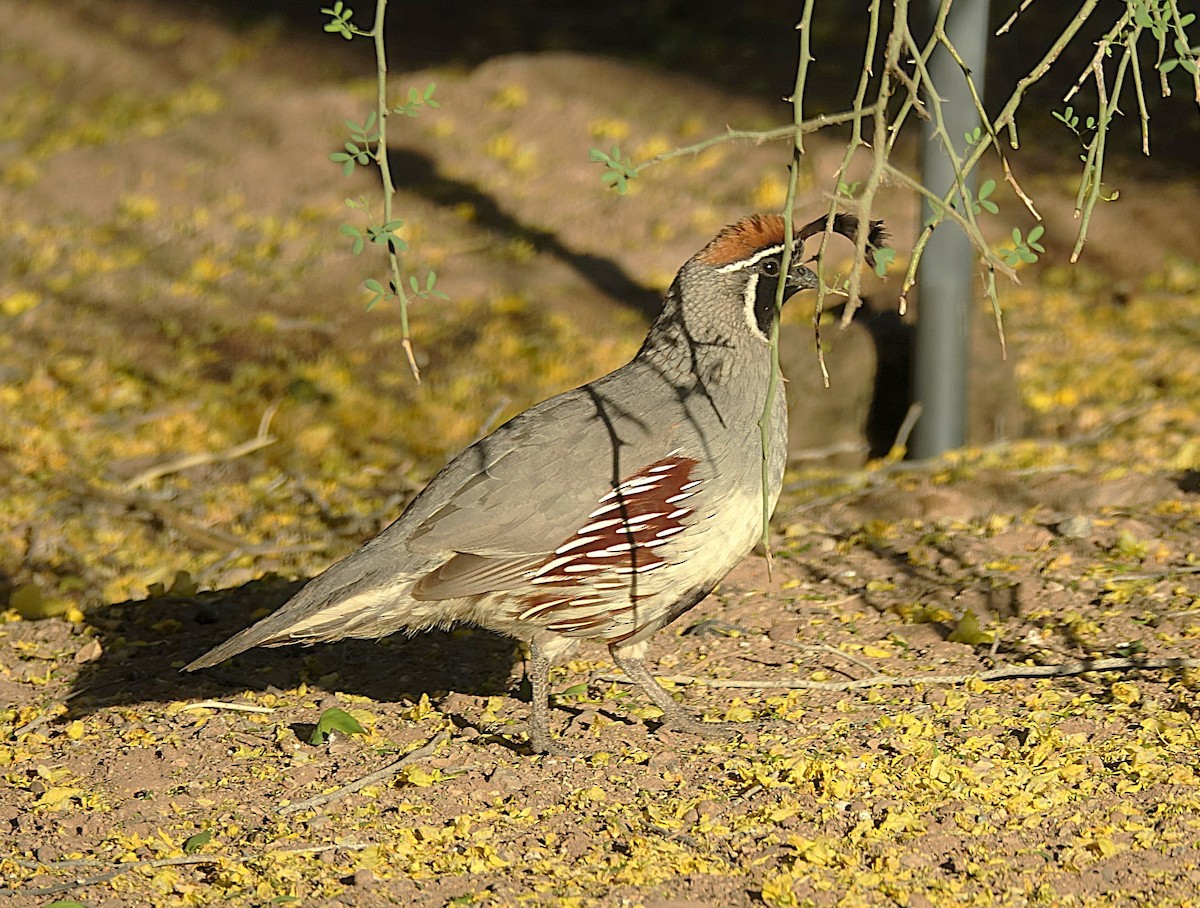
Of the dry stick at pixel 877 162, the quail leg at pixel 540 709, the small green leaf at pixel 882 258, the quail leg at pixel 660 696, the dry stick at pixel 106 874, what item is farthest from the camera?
the quail leg at pixel 660 696

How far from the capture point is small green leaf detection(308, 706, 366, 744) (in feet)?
15.8

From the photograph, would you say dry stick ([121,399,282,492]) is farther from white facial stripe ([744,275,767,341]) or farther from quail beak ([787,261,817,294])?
quail beak ([787,261,817,294])

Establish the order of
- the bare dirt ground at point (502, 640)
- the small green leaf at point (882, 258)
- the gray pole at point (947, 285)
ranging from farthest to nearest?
the gray pole at point (947, 285) → the bare dirt ground at point (502, 640) → the small green leaf at point (882, 258)

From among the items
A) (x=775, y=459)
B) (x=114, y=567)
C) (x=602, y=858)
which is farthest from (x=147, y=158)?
(x=602, y=858)

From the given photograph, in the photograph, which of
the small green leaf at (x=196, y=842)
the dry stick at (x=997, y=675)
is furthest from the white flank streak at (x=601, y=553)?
the small green leaf at (x=196, y=842)

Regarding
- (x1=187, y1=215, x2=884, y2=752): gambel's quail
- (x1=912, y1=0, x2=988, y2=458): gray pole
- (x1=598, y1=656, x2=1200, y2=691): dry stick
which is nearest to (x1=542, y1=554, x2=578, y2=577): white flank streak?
(x1=187, y1=215, x2=884, y2=752): gambel's quail

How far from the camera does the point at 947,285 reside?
757 cm

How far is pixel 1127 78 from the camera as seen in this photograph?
12.9 metres

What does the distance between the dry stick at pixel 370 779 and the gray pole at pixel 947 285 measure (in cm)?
367

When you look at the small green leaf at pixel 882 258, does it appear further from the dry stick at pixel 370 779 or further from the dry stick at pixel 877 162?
the dry stick at pixel 370 779

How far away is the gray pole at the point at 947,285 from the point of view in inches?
277

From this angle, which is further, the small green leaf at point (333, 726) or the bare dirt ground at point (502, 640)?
the small green leaf at point (333, 726)

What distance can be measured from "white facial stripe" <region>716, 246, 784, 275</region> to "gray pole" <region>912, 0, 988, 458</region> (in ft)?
7.12

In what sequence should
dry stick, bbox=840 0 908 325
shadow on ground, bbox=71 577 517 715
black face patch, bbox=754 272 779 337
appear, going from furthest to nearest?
shadow on ground, bbox=71 577 517 715, black face patch, bbox=754 272 779 337, dry stick, bbox=840 0 908 325
